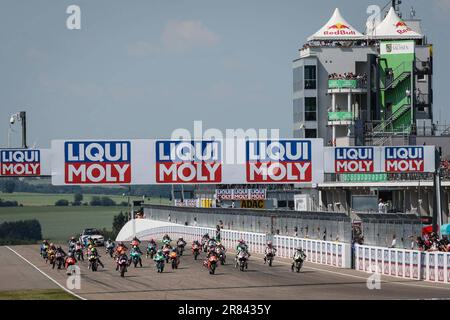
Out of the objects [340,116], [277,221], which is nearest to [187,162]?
[277,221]

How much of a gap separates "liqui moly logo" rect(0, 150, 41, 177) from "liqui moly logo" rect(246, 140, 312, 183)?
26.6ft

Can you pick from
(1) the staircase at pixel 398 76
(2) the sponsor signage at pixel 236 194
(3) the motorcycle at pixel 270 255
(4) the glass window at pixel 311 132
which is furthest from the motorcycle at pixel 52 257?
(1) the staircase at pixel 398 76

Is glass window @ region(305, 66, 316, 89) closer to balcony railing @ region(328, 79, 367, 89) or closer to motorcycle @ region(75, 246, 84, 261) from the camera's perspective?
balcony railing @ region(328, 79, 367, 89)

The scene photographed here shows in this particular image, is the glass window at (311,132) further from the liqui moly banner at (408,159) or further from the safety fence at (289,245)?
the liqui moly banner at (408,159)

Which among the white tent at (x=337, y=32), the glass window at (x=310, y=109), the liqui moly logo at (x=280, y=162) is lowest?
the liqui moly logo at (x=280, y=162)

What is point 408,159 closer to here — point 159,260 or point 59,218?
point 159,260

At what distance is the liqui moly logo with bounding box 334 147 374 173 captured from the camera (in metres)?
44.0

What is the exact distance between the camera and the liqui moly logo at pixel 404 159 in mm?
45250

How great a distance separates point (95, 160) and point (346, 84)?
208 ft

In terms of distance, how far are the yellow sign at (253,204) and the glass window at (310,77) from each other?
12030 mm

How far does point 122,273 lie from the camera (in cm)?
4991

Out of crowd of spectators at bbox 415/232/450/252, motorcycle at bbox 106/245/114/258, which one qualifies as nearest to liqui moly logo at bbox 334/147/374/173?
crowd of spectators at bbox 415/232/450/252

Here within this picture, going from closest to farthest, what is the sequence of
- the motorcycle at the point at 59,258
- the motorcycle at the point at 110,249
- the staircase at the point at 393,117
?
1. the motorcycle at the point at 59,258
2. the motorcycle at the point at 110,249
3. the staircase at the point at 393,117
